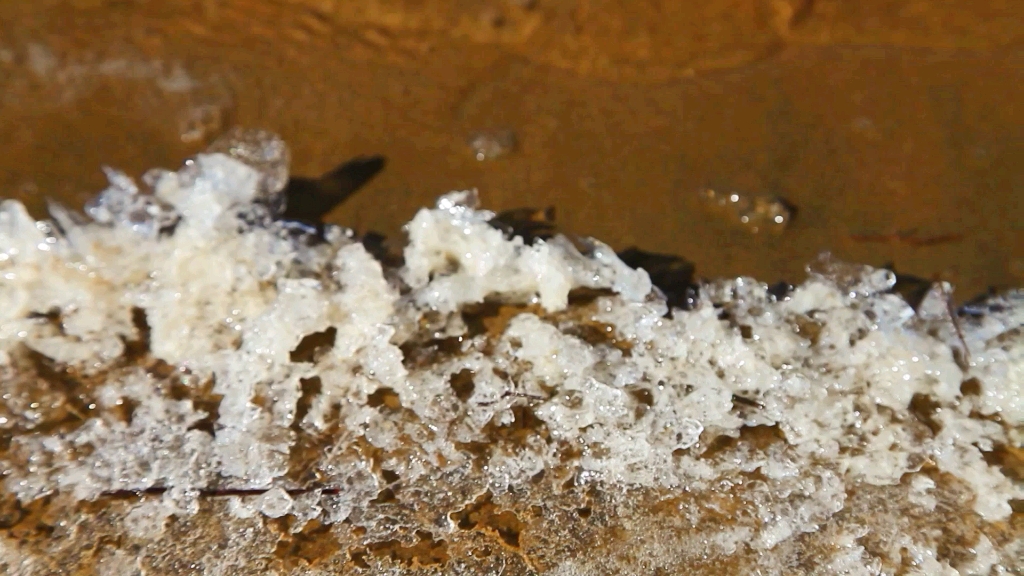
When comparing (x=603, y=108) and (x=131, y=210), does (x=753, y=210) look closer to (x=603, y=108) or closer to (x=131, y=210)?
(x=603, y=108)

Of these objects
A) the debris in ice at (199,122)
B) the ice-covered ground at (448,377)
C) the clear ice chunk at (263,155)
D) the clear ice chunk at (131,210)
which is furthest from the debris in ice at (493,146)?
the clear ice chunk at (131,210)

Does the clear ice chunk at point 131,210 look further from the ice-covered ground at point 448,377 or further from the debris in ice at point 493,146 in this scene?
the debris in ice at point 493,146

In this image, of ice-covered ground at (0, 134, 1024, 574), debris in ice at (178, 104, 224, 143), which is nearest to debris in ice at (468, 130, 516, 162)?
ice-covered ground at (0, 134, 1024, 574)

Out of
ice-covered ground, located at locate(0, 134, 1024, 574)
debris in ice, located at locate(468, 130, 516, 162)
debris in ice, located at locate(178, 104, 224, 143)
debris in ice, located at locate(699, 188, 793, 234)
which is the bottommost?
ice-covered ground, located at locate(0, 134, 1024, 574)

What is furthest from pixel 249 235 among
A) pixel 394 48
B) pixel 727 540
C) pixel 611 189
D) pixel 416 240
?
pixel 727 540

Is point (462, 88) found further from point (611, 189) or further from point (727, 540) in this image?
point (727, 540)

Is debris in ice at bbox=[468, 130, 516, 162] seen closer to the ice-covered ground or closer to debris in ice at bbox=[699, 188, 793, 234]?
the ice-covered ground
